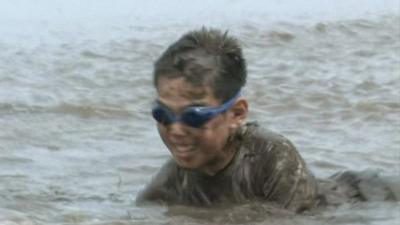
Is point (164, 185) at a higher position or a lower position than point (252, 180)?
lower

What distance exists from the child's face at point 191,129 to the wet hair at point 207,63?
0.03m

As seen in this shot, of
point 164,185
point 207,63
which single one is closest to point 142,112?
point 164,185

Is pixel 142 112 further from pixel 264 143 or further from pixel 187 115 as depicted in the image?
pixel 187 115

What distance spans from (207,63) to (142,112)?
4.26 metres

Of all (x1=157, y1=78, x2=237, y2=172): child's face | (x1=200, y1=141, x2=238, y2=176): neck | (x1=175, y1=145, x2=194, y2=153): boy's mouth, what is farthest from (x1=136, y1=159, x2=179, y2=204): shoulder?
(x1=175, y1=145, x2=194, y2=153): boy's mouth

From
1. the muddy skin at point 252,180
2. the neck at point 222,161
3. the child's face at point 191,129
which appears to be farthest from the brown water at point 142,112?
the child's face at point 191,129

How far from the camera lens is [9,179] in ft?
22.8

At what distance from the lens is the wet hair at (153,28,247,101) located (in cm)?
525

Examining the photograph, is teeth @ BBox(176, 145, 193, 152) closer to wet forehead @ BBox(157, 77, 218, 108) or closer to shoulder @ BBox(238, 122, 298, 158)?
wet forehead @ BBox(157, 77, 218, 108)

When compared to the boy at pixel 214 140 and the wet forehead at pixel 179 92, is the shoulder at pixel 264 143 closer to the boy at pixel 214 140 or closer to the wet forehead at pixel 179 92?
the boy at pixel 214 140

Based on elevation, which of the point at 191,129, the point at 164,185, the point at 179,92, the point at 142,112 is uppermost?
the point at 179,92

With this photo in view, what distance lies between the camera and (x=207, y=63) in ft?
17.5

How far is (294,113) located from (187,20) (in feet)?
16.4

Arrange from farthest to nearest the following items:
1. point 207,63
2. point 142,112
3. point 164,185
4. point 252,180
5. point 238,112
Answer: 1. point 142,112
2. point 164,185
3. point 252,180
4. point 238,112
5. point 207,63
